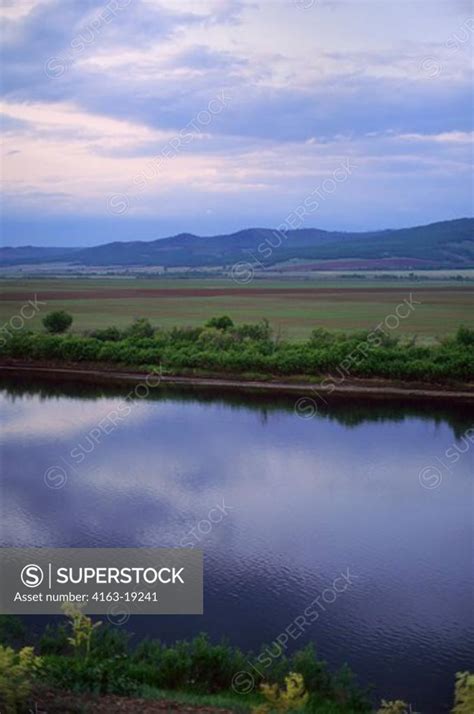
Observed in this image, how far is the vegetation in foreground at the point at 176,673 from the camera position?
504cm

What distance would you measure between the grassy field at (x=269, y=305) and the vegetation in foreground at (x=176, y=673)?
2331 cm

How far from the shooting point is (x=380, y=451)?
14359mm

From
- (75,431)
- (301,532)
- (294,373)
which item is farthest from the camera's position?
(294,373)

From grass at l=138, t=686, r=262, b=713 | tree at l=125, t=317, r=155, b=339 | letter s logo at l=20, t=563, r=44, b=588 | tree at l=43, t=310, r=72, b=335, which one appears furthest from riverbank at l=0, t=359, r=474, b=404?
grass at l=138, t=686, r=262, b=713

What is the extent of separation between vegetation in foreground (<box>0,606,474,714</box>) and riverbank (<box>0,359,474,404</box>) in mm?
11886

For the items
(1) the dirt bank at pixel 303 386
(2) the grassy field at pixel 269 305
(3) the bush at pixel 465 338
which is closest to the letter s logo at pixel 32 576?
(1) the dirt bank at pixel 303 386

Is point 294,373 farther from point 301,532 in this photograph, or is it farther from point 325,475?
point 301,532

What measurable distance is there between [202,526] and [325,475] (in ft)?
10.5

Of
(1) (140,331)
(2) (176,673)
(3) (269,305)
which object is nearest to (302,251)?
(3) (269,305)

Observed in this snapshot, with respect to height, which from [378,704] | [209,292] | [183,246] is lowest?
[378,704]

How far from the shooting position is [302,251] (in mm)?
107250

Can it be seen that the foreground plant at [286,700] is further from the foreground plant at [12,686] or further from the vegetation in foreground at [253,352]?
the vegetation in foreground at [253,352]

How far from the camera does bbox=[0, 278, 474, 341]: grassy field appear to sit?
114ft

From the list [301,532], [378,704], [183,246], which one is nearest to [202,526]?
[301,532]
